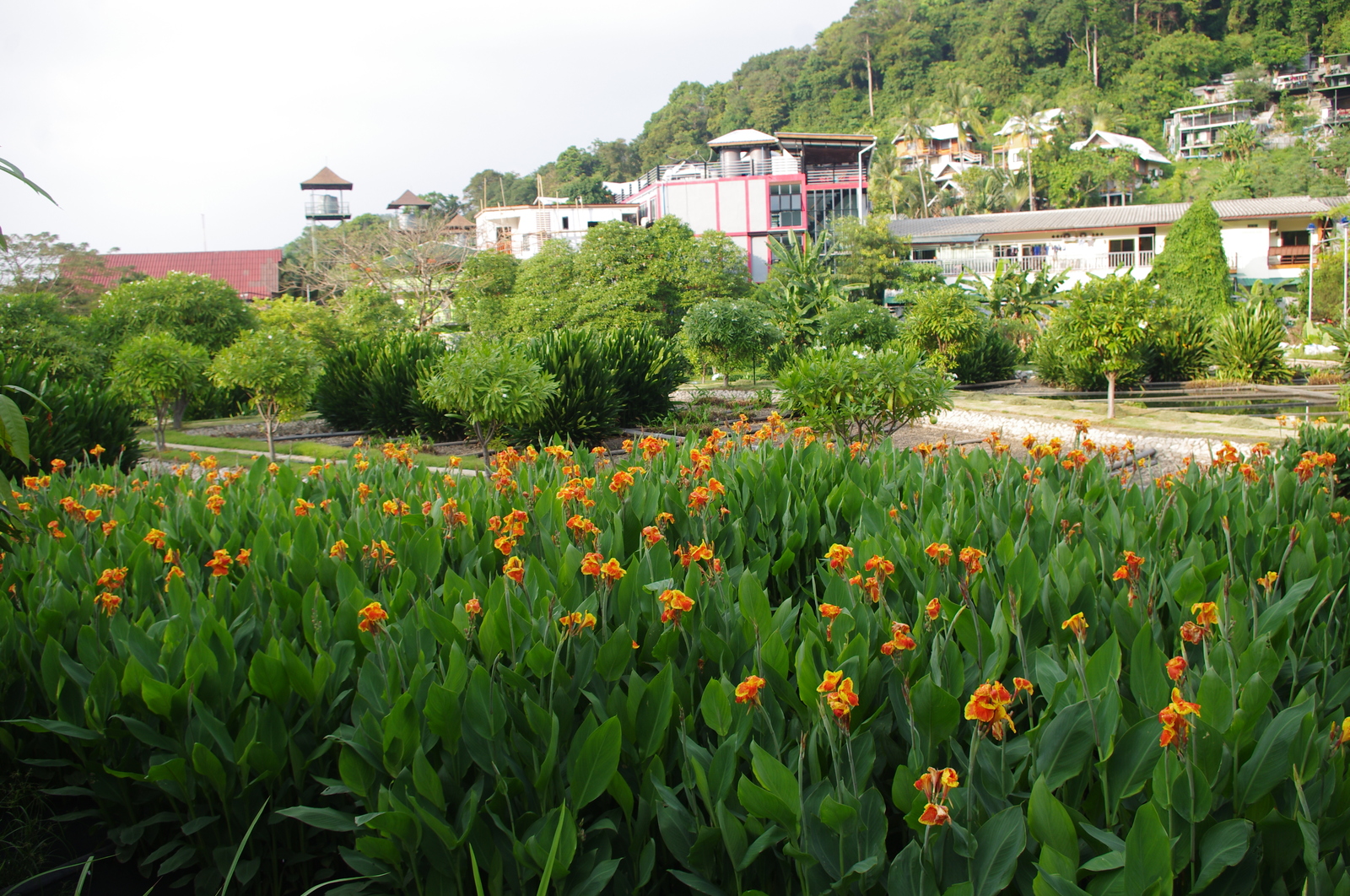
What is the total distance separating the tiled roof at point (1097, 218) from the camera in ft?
122

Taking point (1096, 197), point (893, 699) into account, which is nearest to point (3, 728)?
point (893, 699)

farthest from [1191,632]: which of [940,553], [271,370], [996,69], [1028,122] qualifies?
[996,69]

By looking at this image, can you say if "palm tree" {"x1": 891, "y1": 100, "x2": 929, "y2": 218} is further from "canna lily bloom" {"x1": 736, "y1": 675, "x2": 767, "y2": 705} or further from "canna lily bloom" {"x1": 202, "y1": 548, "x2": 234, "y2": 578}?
"canna lily bloom" {"x1": 736, "y1": 675, "x2": 767, "y2": 705}

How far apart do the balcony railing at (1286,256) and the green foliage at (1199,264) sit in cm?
1785

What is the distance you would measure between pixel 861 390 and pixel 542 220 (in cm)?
4643

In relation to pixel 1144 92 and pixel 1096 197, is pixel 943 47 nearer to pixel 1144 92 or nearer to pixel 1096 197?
pixel 1144 92

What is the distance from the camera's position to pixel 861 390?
26.5 feet

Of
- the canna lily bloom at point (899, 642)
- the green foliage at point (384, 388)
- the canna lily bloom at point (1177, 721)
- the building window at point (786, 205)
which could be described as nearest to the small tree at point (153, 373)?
the green foliage at point (384, 388)

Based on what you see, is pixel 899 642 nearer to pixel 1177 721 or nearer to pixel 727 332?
pixel 1177 721

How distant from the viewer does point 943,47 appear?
77.4 m

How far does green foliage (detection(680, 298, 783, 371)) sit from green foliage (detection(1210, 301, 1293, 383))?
8268mm

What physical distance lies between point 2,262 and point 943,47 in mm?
75321

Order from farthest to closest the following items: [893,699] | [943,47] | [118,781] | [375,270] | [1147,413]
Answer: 1. [943,47]
2. [375,270]
3. [1147,413]
4. [118,781]
5. [893,699]

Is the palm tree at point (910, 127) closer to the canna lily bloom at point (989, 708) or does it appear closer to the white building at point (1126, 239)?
the white building at point (1126, 239)
